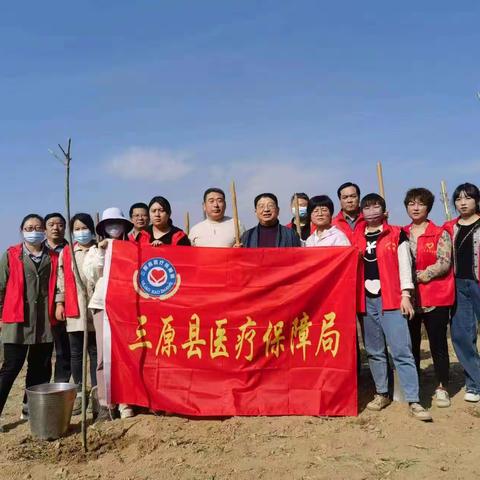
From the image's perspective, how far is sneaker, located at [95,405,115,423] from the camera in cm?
469

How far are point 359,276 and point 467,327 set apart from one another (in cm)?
130

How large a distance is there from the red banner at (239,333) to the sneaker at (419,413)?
0.54 metres

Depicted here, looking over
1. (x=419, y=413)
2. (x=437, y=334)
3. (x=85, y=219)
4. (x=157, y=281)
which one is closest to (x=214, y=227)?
(x=157, y=281)

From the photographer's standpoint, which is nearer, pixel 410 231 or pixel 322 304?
pixel 322 304

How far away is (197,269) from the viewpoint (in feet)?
15.5

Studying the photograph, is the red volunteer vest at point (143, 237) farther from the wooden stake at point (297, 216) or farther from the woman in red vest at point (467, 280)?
the woman in red vest at point (467, 280)

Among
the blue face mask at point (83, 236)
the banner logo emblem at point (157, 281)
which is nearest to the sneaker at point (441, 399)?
the banner logo emblem at point (157, 281)

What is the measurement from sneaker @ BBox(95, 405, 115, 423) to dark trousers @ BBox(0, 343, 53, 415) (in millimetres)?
903

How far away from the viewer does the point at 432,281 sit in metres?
4.77

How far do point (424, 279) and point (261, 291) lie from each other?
5.45 feet

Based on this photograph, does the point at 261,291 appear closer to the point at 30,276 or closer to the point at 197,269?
the point at 197,269

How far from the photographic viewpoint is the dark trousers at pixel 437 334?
190 inches

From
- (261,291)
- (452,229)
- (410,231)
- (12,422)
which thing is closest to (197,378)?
(261,291)

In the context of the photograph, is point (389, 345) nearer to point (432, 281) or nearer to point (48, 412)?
point (432, 281)
